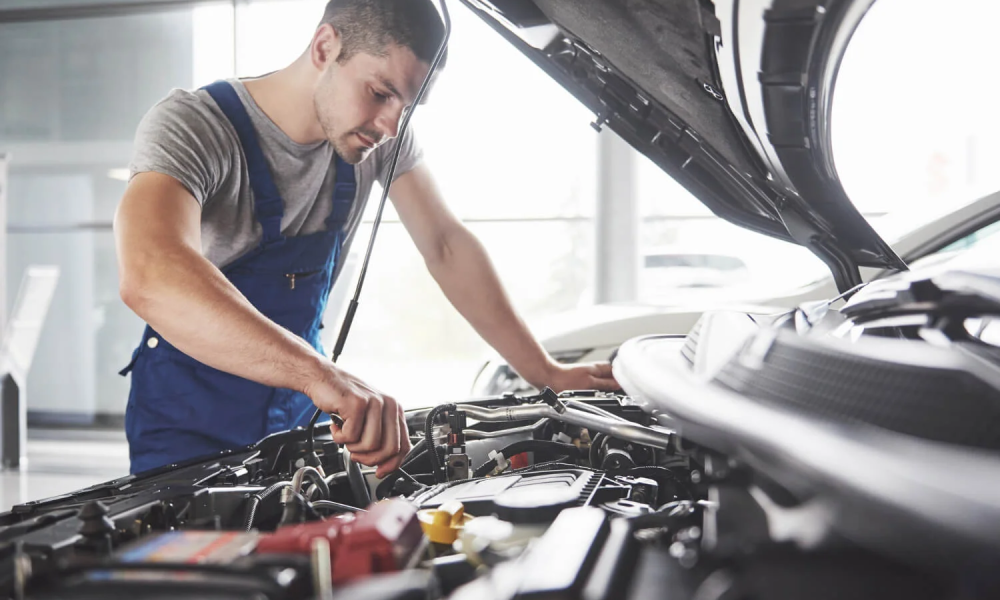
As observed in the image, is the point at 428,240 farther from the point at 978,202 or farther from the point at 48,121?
the point at 48,121

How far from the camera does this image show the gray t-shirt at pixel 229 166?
1.41 metres

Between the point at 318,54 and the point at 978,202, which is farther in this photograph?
the point at 978,202

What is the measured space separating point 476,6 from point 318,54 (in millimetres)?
453

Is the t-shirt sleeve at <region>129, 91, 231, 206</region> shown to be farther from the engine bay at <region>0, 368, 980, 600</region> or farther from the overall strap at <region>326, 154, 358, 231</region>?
the engine bay at <region>0, 368, 980, 600</region>

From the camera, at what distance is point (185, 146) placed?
1.42 m

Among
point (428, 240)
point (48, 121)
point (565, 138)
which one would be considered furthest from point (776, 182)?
point (48, 121)

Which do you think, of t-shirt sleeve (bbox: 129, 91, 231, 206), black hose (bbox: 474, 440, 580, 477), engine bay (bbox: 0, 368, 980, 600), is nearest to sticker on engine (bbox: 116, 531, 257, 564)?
engine bay (bbox: 0, 368, 980, 600)

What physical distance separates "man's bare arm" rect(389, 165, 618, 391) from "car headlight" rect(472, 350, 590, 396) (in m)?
0.76

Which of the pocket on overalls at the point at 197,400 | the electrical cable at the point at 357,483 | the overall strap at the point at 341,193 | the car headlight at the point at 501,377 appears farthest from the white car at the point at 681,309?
the electrical cable at the point at 357,483

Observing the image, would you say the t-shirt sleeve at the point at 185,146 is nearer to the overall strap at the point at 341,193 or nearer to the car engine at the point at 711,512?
the overall strap at the point at 341,193

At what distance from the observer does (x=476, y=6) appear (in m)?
1.32

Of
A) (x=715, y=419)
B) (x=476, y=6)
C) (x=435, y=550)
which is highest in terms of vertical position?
(x=476, y=6)

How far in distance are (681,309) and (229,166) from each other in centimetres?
169

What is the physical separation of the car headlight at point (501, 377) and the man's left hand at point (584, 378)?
2.88 feet
